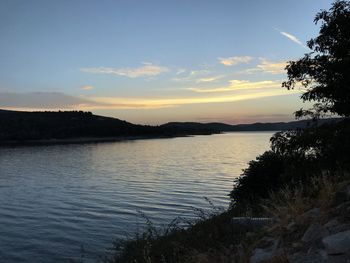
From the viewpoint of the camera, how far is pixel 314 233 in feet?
21.4

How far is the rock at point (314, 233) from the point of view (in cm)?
635

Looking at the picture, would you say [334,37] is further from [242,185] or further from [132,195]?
[132,195]

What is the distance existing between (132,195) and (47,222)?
A: 10705 mm

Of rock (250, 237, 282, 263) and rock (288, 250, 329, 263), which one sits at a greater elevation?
rock (288, 250, 329, 263)

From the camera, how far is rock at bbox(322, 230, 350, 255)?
18.0 feet

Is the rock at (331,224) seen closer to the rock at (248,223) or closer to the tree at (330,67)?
the rock at (248,223)

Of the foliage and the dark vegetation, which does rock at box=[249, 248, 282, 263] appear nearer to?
the dark vegetation

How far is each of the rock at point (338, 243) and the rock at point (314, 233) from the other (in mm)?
509

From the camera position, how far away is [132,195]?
3478 centimetres

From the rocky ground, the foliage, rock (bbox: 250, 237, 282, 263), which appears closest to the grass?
the rocky ground

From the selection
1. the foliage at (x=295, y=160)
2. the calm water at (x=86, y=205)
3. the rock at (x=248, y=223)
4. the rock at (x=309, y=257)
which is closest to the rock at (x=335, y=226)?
the rock at (x=309, y=257)

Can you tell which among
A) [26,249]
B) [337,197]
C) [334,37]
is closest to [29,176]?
[26,249]

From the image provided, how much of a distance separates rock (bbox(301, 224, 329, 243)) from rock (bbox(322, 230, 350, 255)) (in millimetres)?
509

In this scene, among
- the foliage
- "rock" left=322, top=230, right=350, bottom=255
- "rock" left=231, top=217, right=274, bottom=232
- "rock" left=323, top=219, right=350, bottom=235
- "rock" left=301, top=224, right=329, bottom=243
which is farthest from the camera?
the foliage
